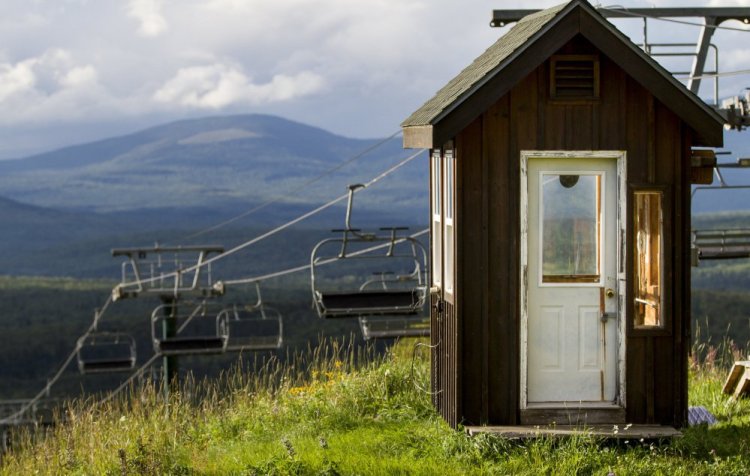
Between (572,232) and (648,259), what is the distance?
0.95m

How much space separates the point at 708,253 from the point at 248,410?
7.45m

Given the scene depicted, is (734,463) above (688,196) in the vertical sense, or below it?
below

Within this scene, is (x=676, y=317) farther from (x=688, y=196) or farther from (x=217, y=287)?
(x=217, y=287)

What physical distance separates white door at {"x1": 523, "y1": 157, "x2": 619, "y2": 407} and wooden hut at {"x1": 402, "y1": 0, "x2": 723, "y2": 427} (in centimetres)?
1

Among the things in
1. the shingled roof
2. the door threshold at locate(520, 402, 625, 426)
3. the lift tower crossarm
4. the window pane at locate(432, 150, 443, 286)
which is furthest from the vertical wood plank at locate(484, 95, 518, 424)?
the lift tower crossarm

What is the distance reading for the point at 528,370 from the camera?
38.7 ft

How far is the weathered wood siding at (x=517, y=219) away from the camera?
11.5 meters

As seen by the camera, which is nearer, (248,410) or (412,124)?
(412,124)

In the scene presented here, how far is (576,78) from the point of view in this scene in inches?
456

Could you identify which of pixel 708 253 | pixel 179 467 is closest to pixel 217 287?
pixel 708 253

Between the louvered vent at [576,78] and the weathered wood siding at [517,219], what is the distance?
0.09 m

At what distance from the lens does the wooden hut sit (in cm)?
1151

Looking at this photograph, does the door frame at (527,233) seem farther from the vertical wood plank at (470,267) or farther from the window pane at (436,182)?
the window pane at (436,182)

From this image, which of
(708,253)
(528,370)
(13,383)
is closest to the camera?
(528,370)
